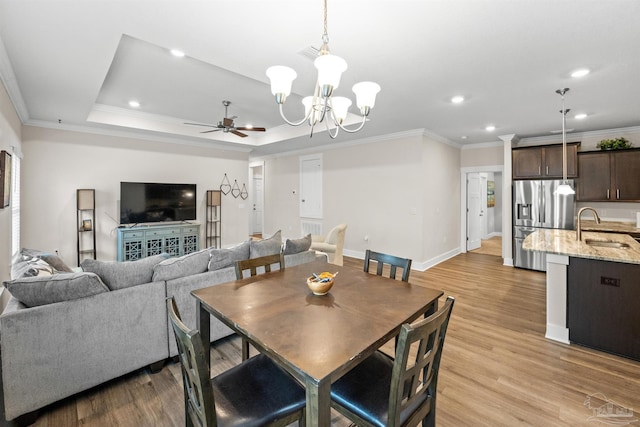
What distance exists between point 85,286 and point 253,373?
54.3 inches

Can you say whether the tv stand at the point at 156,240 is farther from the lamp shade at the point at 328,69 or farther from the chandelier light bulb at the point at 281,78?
the lamp shade at the point at 328,69

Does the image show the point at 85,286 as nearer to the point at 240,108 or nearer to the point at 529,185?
the point at 240,108

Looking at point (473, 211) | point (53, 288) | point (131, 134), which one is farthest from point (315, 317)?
point (473, 211)

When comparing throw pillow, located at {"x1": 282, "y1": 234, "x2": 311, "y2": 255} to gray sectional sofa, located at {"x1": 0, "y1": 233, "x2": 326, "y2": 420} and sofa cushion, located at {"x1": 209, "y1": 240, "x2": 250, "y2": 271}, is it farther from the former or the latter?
gray sectional sofa, located at {"x1": 0, "y1": 233, "x2": 326, "y2": 420}

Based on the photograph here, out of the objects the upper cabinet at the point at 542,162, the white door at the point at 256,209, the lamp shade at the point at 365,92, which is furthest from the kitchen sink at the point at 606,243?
the white door at the point at 256,209

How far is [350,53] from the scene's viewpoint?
7.96ft

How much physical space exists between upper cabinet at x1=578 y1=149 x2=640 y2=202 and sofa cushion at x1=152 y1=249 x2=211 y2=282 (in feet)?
20.1

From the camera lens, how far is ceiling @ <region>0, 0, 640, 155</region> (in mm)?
1857

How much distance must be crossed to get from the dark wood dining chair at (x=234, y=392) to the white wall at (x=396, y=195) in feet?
14.3

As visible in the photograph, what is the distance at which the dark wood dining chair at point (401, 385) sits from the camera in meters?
1.10

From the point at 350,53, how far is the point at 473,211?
5978 mm

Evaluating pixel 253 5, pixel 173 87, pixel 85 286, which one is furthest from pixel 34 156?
pixel 253 5

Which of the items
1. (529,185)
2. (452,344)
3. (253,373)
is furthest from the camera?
(529,185)

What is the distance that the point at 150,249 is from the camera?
210 inches
